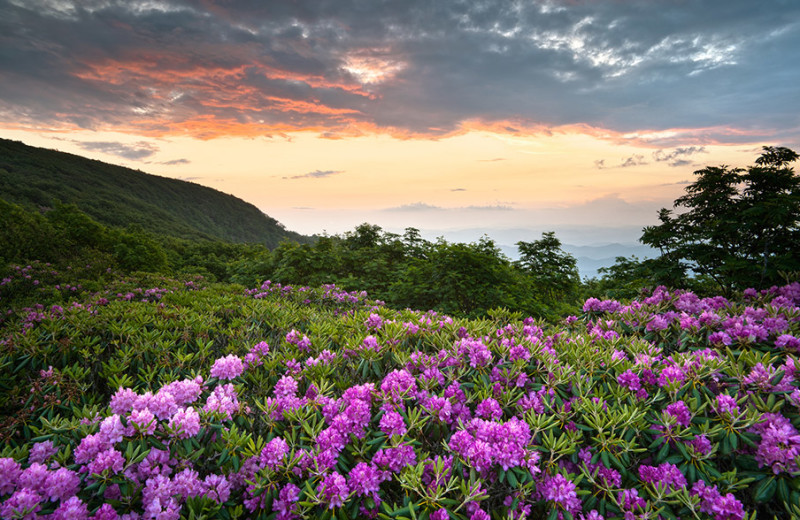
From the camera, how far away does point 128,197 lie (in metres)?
64.4

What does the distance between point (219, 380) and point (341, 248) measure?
1183 cm

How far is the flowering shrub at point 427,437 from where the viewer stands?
1.69 metres

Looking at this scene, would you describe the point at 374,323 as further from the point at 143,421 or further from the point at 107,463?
the point at 107,463

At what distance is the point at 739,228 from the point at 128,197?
81208 millimetres

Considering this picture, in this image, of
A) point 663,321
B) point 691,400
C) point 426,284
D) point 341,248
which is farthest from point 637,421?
point 341,248

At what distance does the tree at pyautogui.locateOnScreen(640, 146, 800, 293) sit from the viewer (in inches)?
253

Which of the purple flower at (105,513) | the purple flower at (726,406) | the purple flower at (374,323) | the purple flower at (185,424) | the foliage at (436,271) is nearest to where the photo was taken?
the purple flower at (105,513)

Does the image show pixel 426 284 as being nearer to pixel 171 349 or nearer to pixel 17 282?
pixel 171 349

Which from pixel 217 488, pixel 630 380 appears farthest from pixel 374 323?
pixel 630 380

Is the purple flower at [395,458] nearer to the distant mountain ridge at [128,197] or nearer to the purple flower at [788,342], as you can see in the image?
the purple flower at [788,342]

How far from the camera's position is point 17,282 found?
9203mm

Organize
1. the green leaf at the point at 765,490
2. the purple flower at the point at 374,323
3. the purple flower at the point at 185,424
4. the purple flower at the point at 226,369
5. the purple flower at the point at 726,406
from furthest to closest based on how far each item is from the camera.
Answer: the purple flower at the point at 374,323 → the purple flower at the point at 226,369 → the purple flower at the point at 726,406 → the purple flower at the point at 185,424 → the green leaf at the point at 765,490

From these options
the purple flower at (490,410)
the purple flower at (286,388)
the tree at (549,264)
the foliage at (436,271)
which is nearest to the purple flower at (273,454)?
the purple flower at (286,388)

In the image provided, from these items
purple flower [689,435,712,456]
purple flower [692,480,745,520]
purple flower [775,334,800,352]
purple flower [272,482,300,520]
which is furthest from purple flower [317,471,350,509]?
purple flower [775,334,800,352]
